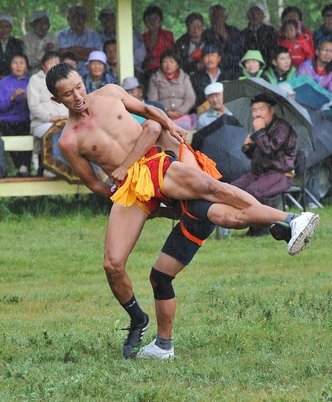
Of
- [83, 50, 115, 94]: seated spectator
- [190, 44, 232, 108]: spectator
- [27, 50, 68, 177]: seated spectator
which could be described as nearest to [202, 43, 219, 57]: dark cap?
[190, 44, 232, 108]: spectator

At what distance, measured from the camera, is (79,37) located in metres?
15.3

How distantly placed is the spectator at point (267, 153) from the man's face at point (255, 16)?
3.47 m

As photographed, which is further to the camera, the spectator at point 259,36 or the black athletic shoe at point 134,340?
the spectator at point 259,36

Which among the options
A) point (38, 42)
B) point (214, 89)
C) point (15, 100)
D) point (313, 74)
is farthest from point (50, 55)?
point (313, 74)

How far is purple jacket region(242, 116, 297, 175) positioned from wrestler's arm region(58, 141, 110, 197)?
18.4 ft

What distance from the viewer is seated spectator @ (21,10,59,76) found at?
15.0 meters

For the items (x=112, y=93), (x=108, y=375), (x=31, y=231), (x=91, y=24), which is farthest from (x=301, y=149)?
(x=108, y=375)

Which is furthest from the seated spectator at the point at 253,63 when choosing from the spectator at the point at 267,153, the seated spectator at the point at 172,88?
the spectator at the point at 267,153

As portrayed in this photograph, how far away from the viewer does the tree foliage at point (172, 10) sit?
22625mm

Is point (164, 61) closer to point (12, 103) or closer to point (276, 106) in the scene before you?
point (12, 103)

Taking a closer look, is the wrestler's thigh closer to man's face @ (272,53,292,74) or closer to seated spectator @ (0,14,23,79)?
seated spectator @ (0,14,23,79)

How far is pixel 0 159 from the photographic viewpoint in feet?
45.5

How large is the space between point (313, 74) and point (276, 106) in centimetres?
281

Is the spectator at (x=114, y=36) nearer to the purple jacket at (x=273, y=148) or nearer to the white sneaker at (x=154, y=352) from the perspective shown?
the purple jacket at (x=273, y=148)
